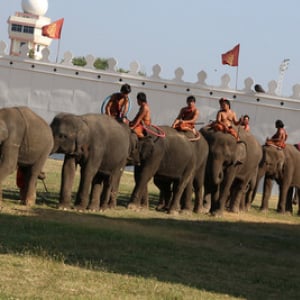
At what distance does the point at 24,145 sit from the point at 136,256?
176 inches

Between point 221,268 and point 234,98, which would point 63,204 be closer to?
point 221,268

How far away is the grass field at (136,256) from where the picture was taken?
9016mm

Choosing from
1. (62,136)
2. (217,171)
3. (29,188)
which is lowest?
(29,188)

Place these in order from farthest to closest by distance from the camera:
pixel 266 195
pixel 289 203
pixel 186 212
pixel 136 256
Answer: pixel 289 203, pixel 266 195, pixel 186 212, pixel 136 256

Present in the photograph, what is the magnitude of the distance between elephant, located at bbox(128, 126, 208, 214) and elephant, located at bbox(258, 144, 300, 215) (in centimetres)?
442

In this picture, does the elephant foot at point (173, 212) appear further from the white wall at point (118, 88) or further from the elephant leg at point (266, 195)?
the white wall at point (118, 88)

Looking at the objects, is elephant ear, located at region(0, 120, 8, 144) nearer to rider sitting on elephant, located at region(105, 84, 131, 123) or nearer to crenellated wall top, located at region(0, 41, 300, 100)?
rider sitting on elephant, located at region(105, 84, 131, 123)

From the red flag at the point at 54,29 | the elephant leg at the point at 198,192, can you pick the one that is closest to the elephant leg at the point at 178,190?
the elephant leg at the point at 198,192

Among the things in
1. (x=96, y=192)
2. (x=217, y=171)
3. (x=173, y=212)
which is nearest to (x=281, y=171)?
(x=217, y=171)

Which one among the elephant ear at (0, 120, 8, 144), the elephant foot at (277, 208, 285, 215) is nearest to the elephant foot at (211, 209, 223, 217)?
the elephant foot at (277, 208, 285, 215)

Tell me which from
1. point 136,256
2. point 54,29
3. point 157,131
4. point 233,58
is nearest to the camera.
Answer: point 136,256

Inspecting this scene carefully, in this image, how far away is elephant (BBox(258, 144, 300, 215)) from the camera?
2314 centimetres

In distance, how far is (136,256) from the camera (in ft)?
36.2

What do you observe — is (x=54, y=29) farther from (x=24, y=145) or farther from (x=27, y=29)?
(x=27, y=29)
